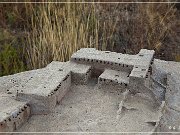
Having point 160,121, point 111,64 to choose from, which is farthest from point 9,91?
point 160,121

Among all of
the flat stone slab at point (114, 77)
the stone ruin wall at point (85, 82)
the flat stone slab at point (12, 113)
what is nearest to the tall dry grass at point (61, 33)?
the stone ruin wall at point (85, 82)

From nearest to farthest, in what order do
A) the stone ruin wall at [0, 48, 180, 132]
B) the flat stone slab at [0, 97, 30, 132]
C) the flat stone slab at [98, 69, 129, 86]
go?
the flat stone slab at [0, 97, 30, 132] < the stone ruin wall at [0, 48, 180, 132] < the flat stone slab at [98, 69, 129, 86]

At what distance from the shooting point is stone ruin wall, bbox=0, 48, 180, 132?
3596 mm

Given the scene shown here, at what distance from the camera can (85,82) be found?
4.19 m

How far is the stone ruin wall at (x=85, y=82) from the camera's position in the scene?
3596 mm

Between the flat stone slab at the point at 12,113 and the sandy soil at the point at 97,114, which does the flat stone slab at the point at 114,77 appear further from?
the flat stone slab at the point at 12,113

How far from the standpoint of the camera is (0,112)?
3.40 metres

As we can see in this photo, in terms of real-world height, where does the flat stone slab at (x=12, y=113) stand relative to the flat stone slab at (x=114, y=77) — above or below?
below

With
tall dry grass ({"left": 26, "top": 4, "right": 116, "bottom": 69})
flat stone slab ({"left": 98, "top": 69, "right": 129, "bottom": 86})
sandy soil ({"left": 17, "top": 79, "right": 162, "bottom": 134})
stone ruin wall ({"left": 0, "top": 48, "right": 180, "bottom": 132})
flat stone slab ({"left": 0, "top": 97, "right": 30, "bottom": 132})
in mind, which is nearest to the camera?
flat stone slab ({"left": 0, "top": 97, "right": 30, "bottom": 132})

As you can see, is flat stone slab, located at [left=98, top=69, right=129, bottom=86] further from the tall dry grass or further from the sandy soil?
the tall dry grass

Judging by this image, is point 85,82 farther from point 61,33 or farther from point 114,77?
point 61,33

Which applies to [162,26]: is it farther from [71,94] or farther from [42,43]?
[71,94]

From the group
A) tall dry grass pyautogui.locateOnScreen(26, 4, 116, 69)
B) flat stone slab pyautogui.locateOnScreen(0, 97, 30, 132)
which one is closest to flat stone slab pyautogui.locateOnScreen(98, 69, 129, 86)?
flat stone slab pyautogui.locateOnScreen(0, 97, 30, 132)

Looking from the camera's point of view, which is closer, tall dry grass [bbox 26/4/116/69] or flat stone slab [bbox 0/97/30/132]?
flat stone slab [bbox 0/97/30/132]
